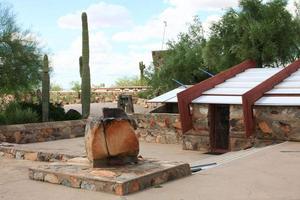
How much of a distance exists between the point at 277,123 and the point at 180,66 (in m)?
14.0

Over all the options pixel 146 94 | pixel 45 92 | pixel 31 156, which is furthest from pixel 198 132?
pixel 146 94

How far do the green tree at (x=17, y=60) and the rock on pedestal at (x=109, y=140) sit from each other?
11.9 metres

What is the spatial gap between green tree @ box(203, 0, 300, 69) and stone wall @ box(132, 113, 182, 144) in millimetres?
6077

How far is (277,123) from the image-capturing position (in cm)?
1223

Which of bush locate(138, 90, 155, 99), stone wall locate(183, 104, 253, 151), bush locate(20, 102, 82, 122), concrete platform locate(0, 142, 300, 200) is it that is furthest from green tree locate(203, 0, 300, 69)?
concrete platform locate(0, 142, 300, 200)

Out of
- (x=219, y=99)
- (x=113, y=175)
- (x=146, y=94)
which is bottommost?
(x=113, y=175)

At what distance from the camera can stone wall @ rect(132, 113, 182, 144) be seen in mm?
14914

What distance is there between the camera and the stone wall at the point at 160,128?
587 inches

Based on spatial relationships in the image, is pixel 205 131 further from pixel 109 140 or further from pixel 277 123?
pixel 109 140

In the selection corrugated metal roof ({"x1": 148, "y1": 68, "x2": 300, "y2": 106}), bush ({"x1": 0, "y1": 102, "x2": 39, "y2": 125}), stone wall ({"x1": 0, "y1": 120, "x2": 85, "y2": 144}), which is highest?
corrugated metal roof ({"x1": 148, "y1": 68, "x2": 300, "y2": 106})

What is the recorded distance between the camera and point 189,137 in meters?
13.7

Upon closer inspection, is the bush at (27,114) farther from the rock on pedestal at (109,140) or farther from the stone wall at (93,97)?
the stone wall at (93,97)

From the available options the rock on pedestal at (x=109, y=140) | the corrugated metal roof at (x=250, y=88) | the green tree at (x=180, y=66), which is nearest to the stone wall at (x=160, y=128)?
the corrugated metal roof at (x=250, y=88)

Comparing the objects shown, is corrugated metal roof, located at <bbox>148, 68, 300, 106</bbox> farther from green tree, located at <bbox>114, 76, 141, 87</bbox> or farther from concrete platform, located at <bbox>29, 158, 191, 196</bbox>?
green tree, located at <bbox>114, 76, 141, 87</bbox>
